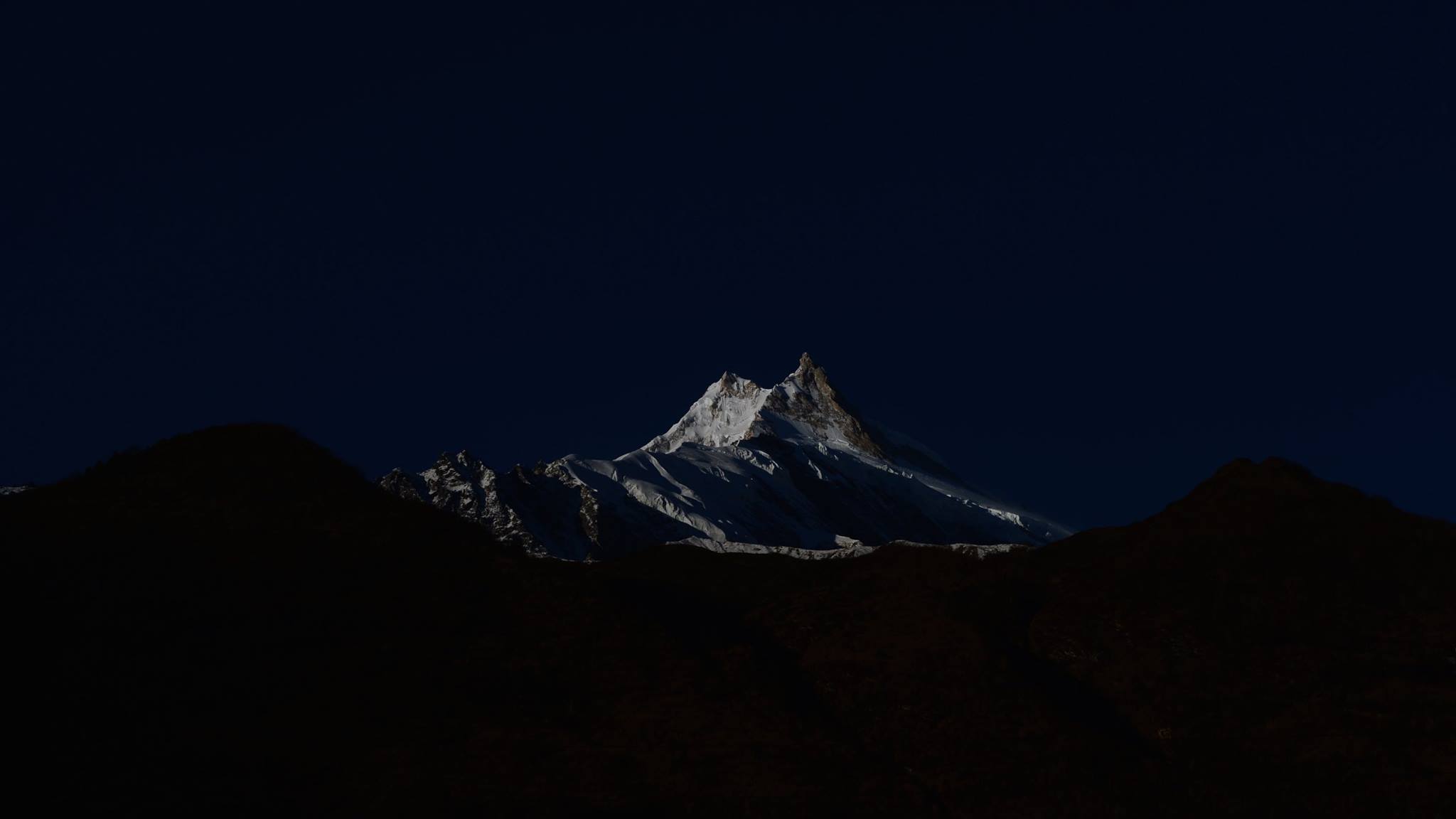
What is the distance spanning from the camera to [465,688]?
42.4m

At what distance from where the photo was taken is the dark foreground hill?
121 feet

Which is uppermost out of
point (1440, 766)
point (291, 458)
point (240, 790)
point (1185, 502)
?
point (291, 458)

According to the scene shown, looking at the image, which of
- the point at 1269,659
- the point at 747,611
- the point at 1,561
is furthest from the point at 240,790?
the point at 1269,659

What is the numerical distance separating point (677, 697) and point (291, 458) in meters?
24.2

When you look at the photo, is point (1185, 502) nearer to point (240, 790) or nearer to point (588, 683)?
point (588, 683)

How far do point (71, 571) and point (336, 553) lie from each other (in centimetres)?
920

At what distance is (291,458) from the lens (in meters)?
57.9

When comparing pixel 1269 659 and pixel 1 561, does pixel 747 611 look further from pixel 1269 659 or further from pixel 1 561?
pixel 1 561

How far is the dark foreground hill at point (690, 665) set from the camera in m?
37.0

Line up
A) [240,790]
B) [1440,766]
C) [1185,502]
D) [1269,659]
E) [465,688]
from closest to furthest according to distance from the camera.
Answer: [240,790], [1440,766], [465,688], [1269,659], [1185,502]

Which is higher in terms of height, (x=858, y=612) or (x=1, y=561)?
(x=1, y=561)

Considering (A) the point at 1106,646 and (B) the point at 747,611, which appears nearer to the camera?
(A) the point at 1106,646

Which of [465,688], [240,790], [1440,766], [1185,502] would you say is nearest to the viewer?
[240,790]

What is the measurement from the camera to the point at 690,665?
45.4 m
